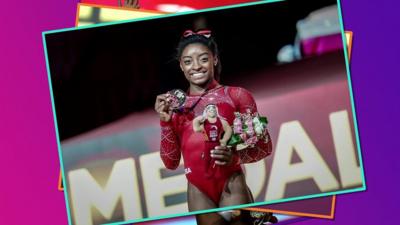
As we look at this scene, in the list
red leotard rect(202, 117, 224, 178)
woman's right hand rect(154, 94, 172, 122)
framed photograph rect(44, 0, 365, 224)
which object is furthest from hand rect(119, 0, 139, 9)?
red leotard rect(202, 117, 224, 178)

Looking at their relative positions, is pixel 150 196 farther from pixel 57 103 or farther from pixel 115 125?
pixel 57 103

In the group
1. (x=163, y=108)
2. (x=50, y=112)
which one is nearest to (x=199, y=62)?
(x=163, y=108)

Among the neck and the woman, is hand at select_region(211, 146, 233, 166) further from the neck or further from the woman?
the neck

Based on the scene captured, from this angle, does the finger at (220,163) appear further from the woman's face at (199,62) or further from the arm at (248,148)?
the woman's face at (199,62)

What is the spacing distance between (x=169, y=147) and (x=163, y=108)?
0.12m

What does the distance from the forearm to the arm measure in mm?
183

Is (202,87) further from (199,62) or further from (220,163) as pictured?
(220,163)

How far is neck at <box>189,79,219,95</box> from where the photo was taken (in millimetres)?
1499

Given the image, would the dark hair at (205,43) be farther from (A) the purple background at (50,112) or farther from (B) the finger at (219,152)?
(A) the purple background at (50,112)

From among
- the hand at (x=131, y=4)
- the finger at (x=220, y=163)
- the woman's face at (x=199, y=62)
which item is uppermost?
the hand at (x=131, y=4)

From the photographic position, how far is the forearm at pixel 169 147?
1498mm

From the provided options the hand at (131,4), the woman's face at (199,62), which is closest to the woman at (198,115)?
the woman's face at (199,62)

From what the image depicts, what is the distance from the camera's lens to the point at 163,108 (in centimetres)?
150

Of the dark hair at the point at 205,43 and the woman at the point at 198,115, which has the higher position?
the dark hair at the point at 205,43
